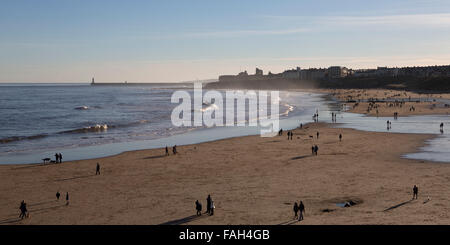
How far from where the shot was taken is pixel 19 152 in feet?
123

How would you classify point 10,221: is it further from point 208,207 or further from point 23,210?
point 208,207

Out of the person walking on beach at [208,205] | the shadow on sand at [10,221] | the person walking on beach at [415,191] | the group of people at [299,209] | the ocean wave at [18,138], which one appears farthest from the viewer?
the ocean wave at [18,138]

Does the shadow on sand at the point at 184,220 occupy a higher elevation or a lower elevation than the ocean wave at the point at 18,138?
lower

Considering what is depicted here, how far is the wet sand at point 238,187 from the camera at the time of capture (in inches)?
706

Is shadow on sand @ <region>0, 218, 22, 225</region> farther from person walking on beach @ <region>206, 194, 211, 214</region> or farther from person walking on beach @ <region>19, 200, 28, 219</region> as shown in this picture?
person walking on beach @ <region>206, 194, 211, 214</region>

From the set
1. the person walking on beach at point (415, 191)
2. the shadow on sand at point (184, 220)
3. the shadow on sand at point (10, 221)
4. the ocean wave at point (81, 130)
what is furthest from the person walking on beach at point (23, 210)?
the ocean wave at point (81, 130)

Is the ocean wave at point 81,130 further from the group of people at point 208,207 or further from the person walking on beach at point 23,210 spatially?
the group of people at point 208,207

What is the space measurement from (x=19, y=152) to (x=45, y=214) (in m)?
21.1

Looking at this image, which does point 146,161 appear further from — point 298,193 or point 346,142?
point 346,142

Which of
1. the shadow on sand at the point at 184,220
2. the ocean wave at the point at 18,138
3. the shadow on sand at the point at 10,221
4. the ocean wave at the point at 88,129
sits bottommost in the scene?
the shadow on sand at the point at 10,221

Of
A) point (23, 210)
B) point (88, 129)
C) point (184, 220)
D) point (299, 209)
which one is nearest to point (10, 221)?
point (23, 210)

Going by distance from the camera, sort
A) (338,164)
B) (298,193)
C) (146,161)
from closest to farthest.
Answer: (298,193) < (338,164) < (146,161)

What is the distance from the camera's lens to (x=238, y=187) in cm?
2298
